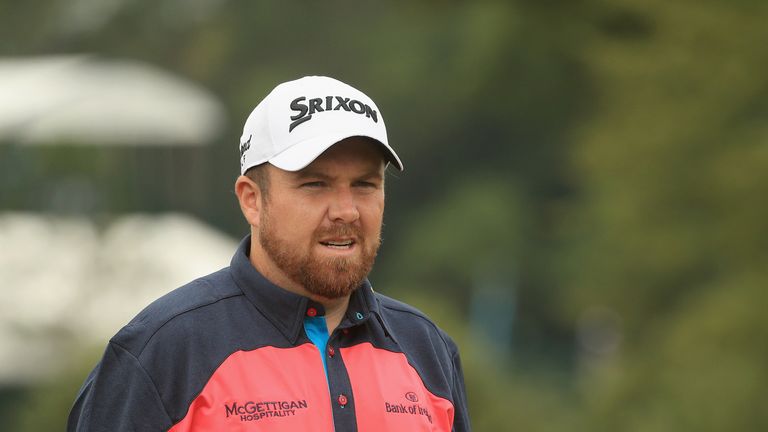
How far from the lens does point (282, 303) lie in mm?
3863

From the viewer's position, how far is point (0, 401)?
27094 millimetres

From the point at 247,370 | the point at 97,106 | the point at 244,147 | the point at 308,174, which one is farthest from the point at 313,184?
the point at 97,106

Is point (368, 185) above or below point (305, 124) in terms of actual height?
below

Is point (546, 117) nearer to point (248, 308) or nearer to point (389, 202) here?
point (389, 202)

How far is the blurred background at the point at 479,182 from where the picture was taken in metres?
18.7

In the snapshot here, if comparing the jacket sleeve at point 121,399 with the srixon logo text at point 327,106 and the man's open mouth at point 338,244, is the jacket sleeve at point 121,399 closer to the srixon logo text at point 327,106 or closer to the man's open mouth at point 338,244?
the man's open mouth at point 338,244

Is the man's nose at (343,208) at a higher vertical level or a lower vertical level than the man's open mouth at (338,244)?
higher

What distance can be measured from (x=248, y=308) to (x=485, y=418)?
12.2 m

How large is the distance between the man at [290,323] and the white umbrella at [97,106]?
23.3 metres

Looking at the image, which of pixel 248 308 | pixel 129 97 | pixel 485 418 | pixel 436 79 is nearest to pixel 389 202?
pixel 436 79

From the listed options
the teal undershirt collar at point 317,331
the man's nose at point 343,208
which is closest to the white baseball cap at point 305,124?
the man's nose at point 343,208

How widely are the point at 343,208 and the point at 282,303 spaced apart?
0.24 metres

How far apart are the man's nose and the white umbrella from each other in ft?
76.7

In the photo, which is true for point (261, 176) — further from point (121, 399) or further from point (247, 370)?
point (121, 399)
